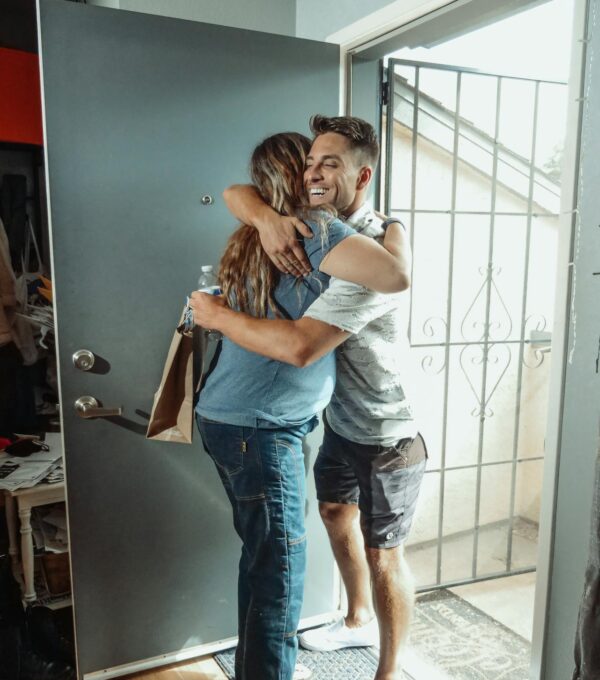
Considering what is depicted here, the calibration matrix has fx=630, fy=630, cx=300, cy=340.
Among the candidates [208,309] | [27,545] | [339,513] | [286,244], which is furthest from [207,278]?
[27,545]

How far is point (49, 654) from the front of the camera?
1.94m

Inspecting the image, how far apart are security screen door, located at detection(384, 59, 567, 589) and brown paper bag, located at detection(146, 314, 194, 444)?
1079 millimetres

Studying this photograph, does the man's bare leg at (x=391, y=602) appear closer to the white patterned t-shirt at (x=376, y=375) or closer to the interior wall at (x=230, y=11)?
the white patterned t-shirt at (x=376, y=375)

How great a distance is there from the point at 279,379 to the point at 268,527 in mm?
354

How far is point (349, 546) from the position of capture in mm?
2033

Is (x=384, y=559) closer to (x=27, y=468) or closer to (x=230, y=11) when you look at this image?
(x=27, y=468)

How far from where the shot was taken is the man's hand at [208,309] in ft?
4.96

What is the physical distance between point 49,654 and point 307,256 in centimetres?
149

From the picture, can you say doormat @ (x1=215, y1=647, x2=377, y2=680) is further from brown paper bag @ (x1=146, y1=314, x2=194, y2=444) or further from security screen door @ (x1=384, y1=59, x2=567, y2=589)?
brown paper bag @ (x1=146, y1=314, x2=194, y2=444)

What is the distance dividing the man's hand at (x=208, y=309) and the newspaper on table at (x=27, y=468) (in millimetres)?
1025

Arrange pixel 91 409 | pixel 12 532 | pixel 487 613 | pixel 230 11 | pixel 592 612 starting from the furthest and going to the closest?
pixel 487 613 → pixel 12 532 → pixel 230 11 → pixel 91 409 → pixel 592 612

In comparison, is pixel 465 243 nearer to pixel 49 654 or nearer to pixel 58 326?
pixel 58 326

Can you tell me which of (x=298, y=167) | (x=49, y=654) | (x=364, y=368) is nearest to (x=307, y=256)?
(x=298, y=167)

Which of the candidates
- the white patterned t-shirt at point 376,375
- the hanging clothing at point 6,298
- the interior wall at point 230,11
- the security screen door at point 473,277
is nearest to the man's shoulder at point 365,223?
the white patterned t-shirt at point 376,375
